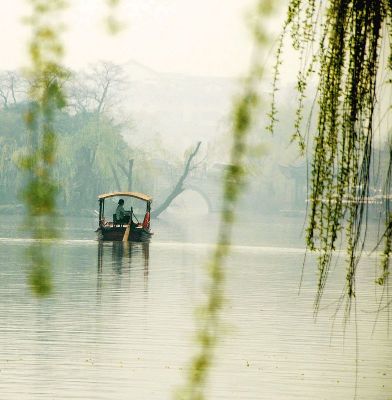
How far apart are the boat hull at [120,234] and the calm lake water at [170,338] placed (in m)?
7.31

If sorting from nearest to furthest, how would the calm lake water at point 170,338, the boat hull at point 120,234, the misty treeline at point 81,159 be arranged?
1. the calm lake water at point 170,338
2. the boat hull at point 120,234
3. the misty treeline at point 81,159

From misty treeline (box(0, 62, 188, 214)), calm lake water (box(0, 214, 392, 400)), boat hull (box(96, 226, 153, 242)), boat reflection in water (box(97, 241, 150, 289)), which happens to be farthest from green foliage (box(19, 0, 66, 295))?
misty treeline (box(0, 62, 188, 214))

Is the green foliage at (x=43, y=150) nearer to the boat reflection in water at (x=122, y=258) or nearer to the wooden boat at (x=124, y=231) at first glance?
the boat reflection in water at (x=122, y=258)

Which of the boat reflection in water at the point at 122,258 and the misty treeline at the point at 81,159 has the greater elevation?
the misty treeline at the point at 81,159

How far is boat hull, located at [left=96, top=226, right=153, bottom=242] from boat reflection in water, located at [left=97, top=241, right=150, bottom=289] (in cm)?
21

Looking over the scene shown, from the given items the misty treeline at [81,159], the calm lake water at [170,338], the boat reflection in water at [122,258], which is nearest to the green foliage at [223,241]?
the calm lake water at [170,338]

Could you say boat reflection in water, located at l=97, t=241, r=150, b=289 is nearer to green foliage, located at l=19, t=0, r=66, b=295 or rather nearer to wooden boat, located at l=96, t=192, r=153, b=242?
wooden boat, located at l=96, t=192, r=153, b=242

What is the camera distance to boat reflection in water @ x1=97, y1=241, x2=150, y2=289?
2019cm

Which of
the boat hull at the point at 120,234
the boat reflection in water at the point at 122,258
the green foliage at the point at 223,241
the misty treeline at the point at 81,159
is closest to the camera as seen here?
the green foliage at the point at 223,241

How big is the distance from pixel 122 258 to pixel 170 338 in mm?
13740

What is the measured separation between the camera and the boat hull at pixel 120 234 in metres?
28.4

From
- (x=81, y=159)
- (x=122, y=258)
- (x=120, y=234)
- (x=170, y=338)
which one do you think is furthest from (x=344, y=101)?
(x=81, y=159)

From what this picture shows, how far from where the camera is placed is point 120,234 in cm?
2878

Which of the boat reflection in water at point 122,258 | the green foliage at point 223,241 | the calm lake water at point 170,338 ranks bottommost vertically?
the boat reflection in water at point 122,258
